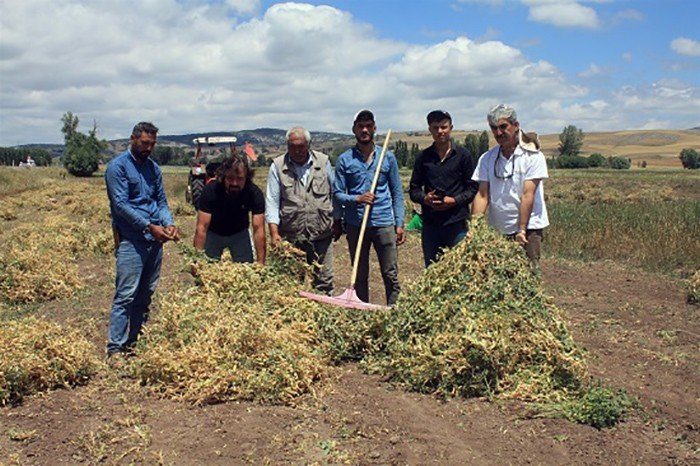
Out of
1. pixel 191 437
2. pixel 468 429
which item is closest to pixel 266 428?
pixel 191 437

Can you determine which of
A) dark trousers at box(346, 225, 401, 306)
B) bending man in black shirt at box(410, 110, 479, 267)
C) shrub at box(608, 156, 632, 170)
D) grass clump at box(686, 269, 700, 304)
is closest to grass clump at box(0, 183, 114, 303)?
dark trousers at box(346, 225, 401, 306)

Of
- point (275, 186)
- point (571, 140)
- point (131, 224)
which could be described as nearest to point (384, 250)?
point (275, 186)

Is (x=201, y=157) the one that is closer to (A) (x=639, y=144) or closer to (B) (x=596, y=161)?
(B) (x=596, y=161)

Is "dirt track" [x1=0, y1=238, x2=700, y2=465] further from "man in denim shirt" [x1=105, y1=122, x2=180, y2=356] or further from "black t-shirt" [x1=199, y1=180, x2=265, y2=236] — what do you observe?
"black t-shirt" [x1=199, y1=180, x2=265, y2=236]

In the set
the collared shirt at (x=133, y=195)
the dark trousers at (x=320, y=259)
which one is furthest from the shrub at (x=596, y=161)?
the collared shirt at (x=133, y=195)

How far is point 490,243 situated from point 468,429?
55.1 inches

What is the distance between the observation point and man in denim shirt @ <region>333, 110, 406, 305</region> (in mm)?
5641

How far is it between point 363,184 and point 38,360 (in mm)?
2759

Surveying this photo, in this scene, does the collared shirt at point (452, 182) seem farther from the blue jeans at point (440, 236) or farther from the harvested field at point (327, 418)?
the harvested field at point (327, 418)

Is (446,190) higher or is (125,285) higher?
(446,190)

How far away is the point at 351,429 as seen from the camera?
3.82 metres

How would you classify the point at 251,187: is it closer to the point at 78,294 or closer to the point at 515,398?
the point at 515,398

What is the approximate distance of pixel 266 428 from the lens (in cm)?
380

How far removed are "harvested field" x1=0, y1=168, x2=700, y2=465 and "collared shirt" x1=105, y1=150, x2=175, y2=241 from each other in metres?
0.59
